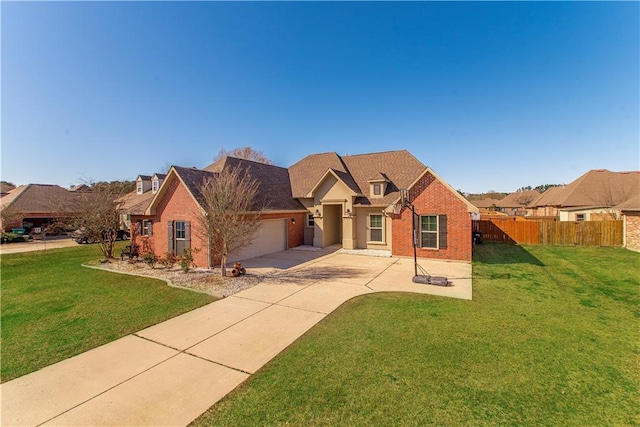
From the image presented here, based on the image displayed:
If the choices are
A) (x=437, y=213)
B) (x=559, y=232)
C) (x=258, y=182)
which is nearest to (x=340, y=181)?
(x=258, y=182)

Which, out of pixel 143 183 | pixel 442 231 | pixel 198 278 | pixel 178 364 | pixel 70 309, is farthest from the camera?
pixel 143 183

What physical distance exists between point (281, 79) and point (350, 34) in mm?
5538

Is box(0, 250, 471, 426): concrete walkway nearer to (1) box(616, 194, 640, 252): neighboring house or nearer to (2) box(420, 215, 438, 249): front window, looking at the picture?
(2) box(420, 215, 438, 249): front window

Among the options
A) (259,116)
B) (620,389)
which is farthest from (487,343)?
(259,116)

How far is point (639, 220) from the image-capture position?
17328mm

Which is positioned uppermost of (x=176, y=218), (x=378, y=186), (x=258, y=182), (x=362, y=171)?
(x=362, y=171)

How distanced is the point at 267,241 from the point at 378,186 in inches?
327

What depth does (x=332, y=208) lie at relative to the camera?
20641 millimetres

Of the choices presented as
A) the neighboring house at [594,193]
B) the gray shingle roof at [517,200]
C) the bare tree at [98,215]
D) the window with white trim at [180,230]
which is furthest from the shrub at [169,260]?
the gray shingle roof at [517,200]

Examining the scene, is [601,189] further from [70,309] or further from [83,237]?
[83,237]

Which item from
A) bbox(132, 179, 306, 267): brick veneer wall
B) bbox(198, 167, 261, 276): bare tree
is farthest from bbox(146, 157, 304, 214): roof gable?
bbox(198, 167, 261, 276): bare tree

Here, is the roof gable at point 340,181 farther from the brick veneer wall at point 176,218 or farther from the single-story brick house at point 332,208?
the brick veneer wall at point 176,218

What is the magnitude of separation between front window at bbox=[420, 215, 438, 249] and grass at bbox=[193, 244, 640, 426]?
633cm

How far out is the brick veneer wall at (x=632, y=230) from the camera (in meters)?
17.5
